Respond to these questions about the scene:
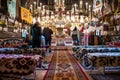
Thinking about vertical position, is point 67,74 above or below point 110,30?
below

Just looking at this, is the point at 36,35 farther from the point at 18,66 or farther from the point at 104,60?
the point at 18,66

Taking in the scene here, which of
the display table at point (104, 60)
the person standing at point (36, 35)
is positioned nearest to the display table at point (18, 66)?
the display table at point (104, 60)

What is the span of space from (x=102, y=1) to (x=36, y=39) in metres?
15.9

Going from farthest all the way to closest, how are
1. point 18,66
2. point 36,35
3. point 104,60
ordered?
point 36,35, point 104,60, point 18,66

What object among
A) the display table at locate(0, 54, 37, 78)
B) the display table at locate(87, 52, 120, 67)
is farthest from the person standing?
the display table at locate(0, 54, 37, 78)

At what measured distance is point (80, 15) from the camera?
32.7 meters

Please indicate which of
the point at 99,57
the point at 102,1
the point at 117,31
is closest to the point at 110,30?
the point at 117,31

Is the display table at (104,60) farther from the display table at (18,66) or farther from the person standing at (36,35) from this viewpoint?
the person standing at (36,35)

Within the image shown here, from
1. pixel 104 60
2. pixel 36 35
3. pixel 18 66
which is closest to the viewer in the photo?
pixel 18 66

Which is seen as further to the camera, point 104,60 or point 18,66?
point 104,60

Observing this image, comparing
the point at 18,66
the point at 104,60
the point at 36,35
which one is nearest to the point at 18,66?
the point at 18,66

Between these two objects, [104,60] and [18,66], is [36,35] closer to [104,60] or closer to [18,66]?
[104,60]

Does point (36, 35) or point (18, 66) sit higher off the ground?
point (36, 35)

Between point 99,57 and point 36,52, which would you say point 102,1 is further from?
point 99,57
